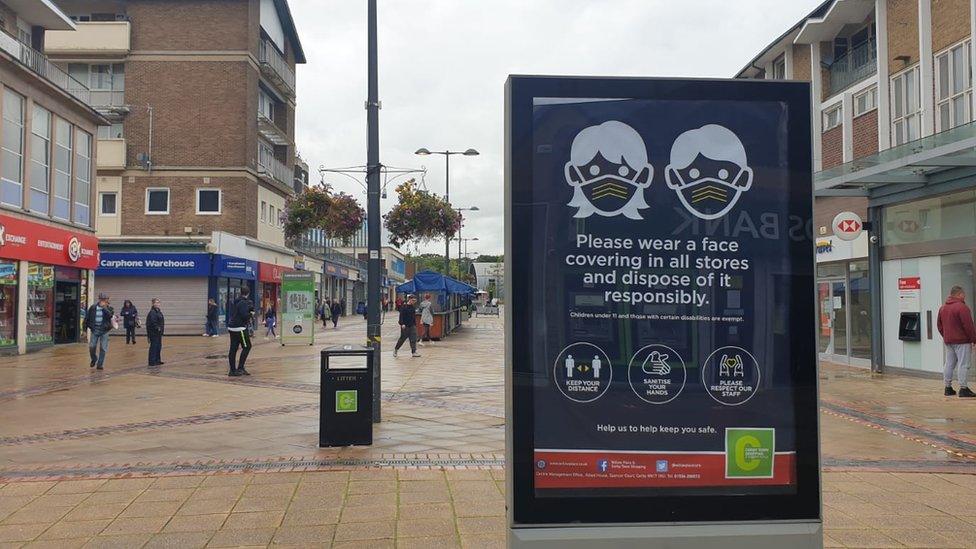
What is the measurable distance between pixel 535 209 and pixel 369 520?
297cm

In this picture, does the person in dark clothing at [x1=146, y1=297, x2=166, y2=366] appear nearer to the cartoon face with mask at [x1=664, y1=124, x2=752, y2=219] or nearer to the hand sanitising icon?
the hand sanitising icon

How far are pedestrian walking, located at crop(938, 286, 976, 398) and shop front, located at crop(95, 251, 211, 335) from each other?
29.2 m

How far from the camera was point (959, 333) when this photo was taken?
11680 mm

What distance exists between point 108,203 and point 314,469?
3374cm

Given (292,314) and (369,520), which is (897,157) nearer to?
(369,520)

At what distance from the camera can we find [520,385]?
314 centimetres

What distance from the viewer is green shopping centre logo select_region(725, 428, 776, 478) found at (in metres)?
3.19

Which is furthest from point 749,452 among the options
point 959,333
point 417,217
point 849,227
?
point 417,217

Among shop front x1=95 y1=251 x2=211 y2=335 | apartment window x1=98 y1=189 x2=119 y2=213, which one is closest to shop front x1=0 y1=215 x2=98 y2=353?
shop front x1=95 y1=251 x2=211 y2=335

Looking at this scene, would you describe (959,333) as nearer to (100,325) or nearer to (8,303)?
(100,325)

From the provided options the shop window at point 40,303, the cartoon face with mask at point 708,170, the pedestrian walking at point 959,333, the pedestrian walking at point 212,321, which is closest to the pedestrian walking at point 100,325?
the shop window at point 40,303

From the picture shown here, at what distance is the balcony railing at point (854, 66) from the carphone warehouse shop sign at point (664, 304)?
17443 millimetres

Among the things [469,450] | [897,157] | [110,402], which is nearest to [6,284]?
[110,402]

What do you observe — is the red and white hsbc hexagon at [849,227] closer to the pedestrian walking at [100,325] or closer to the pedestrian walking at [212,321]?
the pedestrian walking at [100,325]
